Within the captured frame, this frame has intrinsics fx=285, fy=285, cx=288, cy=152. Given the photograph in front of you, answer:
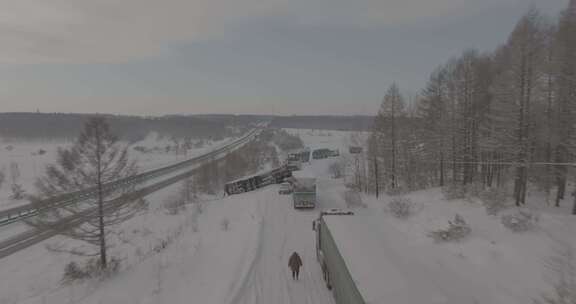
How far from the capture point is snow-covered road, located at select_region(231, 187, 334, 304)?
12.5m

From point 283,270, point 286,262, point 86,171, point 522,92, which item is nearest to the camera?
point 283,270

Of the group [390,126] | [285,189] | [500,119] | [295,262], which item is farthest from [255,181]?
[500,119]

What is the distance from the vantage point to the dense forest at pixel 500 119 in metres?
20.3

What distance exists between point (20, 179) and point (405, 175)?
2868 inches

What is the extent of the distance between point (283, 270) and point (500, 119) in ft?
66.8

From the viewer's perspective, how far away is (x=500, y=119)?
2230 centimetres

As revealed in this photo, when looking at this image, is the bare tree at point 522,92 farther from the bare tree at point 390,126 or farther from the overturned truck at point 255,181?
the overturned truck at point 255,181

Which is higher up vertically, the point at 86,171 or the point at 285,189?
the point at 86,171

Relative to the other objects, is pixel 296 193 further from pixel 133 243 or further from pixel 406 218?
pixel 133 243

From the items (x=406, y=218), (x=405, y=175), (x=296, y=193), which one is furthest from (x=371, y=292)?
(x=405, y=175)

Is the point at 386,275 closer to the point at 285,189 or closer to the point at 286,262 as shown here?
the point at 286,262

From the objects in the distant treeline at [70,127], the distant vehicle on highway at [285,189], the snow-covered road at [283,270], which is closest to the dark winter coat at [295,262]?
the snow-covered road at [283,270]

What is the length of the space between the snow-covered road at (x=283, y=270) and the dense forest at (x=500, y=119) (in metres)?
10.8

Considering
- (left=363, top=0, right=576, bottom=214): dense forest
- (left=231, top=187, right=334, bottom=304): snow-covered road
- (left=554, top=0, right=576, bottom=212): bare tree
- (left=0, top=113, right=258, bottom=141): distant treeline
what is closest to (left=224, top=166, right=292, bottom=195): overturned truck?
(left=363, top=0, right=576, bottom=214): dense forest
